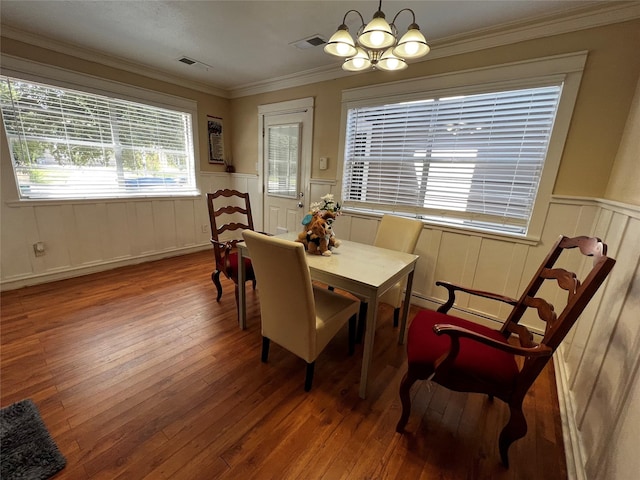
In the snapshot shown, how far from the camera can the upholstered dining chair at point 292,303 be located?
1400mm

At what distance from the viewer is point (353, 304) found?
6.04 ft

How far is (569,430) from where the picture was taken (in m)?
1.41

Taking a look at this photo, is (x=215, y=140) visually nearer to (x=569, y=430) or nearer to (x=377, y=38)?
(x=377, y=38)

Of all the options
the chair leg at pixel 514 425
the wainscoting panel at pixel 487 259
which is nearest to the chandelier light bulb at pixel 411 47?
the wainscoting panel at pixel 487 259

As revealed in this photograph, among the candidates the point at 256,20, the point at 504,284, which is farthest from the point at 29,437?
the point at 504,284

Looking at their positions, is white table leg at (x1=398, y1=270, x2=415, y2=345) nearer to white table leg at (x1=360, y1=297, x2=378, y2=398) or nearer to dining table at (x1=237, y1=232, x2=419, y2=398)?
dining table at (x1=237, y1=232, x2=419, y2=398)

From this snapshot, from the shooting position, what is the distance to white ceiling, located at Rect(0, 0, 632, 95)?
6.26 ft

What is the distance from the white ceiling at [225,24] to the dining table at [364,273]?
1.78 meters

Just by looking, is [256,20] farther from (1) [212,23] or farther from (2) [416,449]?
(2) [416,449]

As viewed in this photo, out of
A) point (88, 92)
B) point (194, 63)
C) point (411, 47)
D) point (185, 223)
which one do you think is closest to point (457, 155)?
A: point (411, 47)

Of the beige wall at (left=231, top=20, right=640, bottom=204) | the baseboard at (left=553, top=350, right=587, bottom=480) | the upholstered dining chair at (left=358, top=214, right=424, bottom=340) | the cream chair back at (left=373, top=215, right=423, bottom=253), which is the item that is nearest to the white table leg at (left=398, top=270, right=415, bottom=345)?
the upholstered dining chair at (left=358, top=214, right=424, bottom=340)

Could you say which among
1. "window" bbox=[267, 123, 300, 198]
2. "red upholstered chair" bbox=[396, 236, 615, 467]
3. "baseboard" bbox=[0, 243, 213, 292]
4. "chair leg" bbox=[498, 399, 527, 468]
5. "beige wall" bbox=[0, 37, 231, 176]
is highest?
"beige wall" bbox=[0, 37, 231, 176]

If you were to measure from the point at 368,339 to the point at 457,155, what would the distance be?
1.87 meters

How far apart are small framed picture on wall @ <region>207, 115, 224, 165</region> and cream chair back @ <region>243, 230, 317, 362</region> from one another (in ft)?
10.6
